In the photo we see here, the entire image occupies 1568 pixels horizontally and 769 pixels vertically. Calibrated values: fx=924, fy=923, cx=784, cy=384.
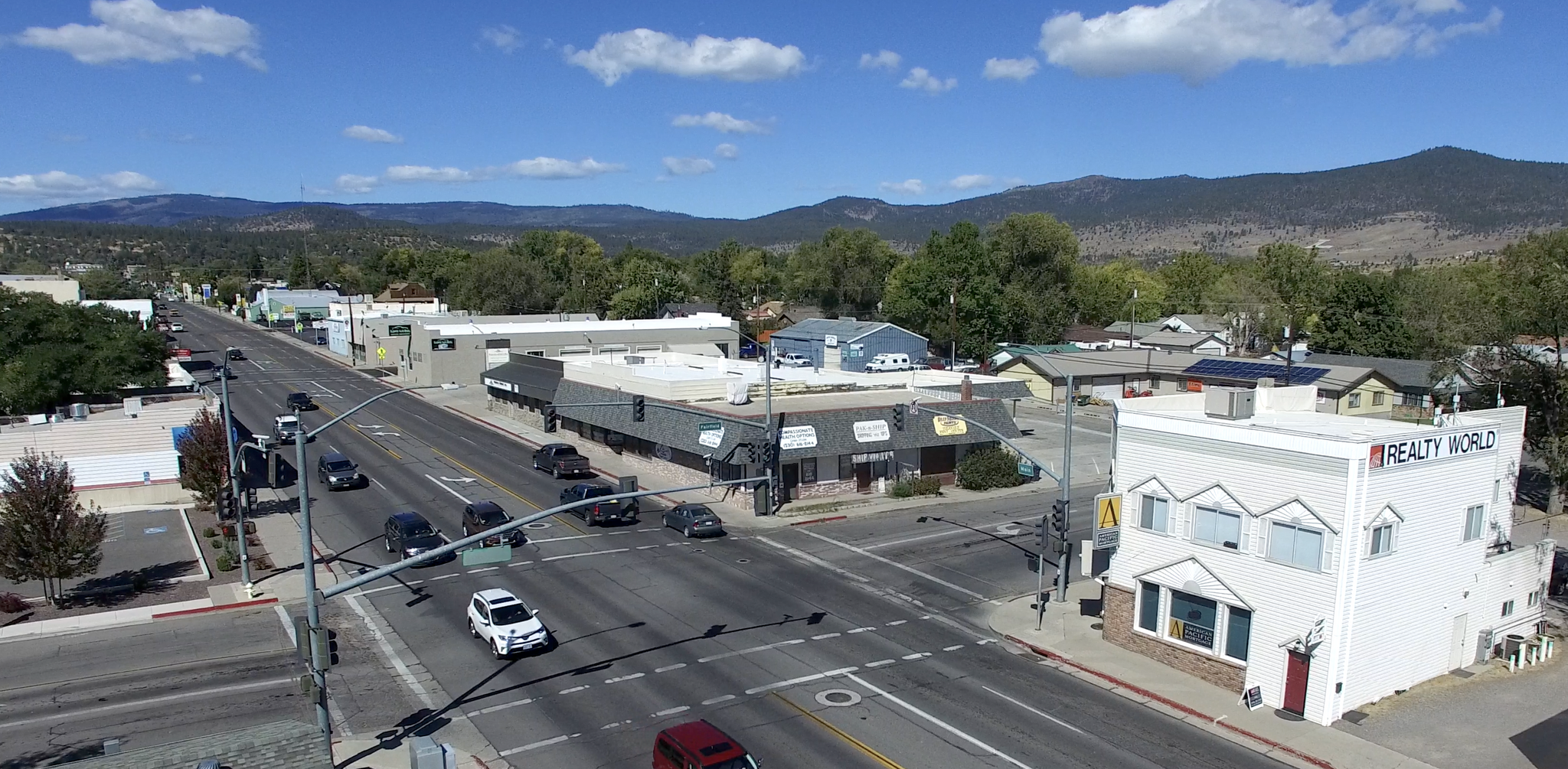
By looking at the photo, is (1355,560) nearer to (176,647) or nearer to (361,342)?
(176,647)

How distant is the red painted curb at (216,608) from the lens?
29.1m

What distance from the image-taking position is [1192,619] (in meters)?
24.8

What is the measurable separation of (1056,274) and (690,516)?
88794 mm

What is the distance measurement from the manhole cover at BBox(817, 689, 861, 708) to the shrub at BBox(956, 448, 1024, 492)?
86.6 ft

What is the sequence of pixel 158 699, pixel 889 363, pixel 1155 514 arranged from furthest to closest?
1. pixel 889 363
2. pixel 1155 514
3. pixel 158 699

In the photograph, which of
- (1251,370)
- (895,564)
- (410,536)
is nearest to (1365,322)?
(1251,370)

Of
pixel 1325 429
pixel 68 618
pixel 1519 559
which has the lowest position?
pixel 68 618

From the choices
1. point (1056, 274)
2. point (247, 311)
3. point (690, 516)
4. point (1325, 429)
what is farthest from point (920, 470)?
point (247, 311)

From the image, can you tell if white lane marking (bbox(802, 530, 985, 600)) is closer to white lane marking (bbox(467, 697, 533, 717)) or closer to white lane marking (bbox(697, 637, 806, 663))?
white lane marking (bbox(697, 637, 806, 663))

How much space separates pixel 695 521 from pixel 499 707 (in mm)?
16526

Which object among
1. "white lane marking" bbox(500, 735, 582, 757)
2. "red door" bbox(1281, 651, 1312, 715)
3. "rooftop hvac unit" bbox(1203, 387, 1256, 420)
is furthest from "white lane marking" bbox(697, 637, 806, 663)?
"rooftop hvac unit" bbox(1203, 387, 1256, 420)

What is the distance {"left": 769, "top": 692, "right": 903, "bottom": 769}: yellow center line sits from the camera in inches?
762

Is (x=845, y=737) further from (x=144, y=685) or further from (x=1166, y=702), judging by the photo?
(x=144, y=685)

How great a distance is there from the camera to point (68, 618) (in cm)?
2872
